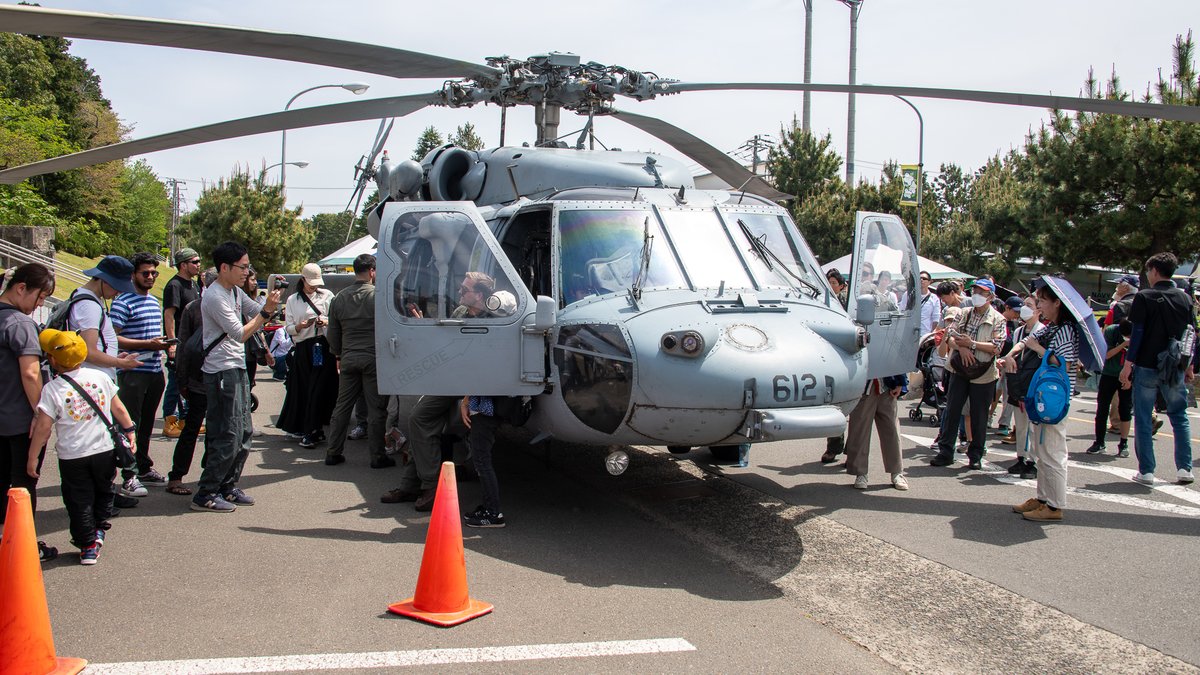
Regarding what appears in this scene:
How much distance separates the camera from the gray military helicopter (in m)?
5.21

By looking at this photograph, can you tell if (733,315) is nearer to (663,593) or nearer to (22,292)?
(663,593)

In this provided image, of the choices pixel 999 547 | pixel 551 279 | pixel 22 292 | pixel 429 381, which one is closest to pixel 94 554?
pixel 22 292

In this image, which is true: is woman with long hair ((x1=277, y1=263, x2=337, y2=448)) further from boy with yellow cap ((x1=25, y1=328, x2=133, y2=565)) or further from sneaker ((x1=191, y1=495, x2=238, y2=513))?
boy with yellow cap ((x1=25, y1=328, x2=133, y2=565))

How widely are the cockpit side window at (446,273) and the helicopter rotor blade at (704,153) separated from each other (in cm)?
325

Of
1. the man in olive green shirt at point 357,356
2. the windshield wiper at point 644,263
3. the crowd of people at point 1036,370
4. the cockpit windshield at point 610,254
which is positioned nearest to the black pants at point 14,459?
the man in olive green shirt at point 357,356

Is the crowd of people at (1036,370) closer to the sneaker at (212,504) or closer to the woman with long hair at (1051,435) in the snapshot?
the woman with long hair at (1051,435)

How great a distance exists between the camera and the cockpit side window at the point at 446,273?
5.89 m

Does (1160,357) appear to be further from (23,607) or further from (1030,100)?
(23,607)

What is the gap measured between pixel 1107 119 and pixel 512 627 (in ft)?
71.3

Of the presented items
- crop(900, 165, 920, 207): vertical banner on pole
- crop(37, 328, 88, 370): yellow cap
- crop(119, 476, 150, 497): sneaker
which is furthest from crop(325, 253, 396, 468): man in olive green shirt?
crop(900, 165, 920, 207): vertical banner on pole

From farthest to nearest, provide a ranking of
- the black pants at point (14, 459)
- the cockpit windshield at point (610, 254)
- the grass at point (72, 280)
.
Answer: the grass at point (72, 280), the cockpit windshield at point (610, 254), the black pants at point (14, 459)

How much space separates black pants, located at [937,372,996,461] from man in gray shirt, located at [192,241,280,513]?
5974 millimetres

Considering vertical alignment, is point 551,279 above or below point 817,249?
below

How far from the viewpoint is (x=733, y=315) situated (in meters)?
5.53
